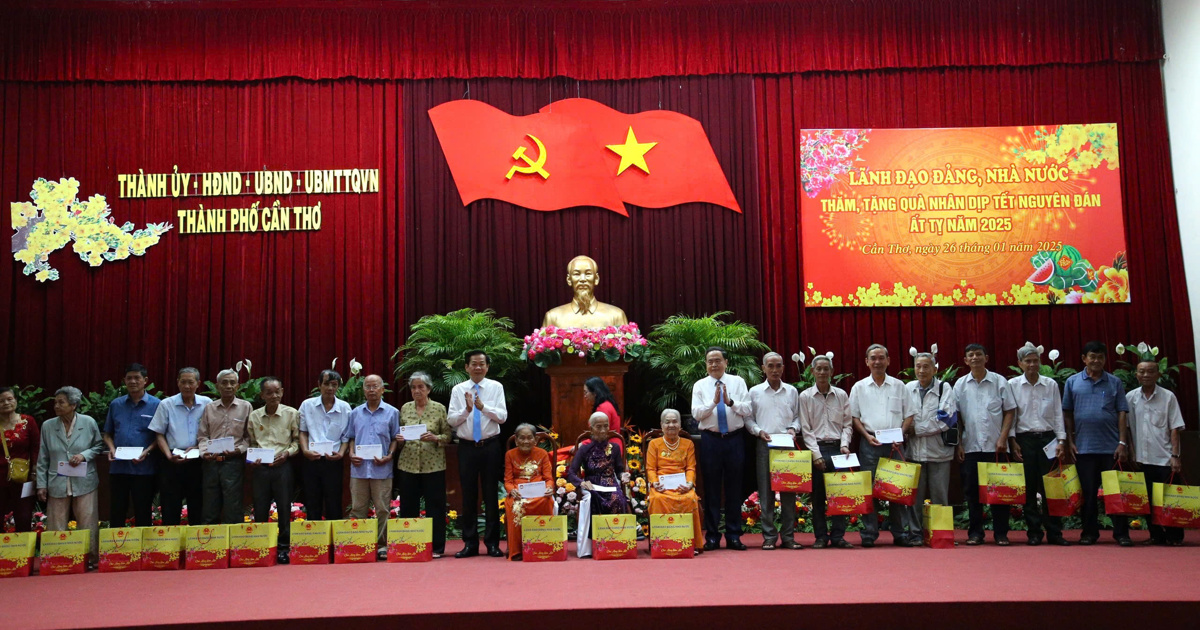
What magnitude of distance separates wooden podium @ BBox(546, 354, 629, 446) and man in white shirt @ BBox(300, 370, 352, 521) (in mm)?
1730

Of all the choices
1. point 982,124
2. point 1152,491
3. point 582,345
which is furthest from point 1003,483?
point 982,124

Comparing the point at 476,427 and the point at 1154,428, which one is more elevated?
the point at 476,427

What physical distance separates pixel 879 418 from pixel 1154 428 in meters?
1.74

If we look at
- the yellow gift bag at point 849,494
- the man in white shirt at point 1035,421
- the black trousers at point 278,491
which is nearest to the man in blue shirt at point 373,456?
the black trousers at point 278,491

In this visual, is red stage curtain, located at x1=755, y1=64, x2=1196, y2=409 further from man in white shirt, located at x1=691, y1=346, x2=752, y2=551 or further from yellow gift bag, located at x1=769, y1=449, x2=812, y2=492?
yellow gift bag, located at x1=769, y1=449, x2=812, y2=492

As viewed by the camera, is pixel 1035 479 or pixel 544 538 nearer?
pixel 544 538

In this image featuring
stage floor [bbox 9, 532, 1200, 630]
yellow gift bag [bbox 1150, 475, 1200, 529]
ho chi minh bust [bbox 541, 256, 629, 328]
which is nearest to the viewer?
stage floor [bbox 9, 532, 1200, 630]

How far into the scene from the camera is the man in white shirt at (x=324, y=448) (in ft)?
19.7

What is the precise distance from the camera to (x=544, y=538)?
550 centimetres

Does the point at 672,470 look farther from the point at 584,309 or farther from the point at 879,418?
the point at 584,309

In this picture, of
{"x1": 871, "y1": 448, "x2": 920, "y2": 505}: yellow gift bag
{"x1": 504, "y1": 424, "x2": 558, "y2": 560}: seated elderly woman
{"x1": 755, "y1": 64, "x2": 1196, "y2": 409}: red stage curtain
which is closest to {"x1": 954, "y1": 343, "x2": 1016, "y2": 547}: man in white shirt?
{"x1": 871, "y1": 448, "x2": 920, "y2": 505}: yellow gift bag

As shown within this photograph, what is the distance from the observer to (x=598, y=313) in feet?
27.6

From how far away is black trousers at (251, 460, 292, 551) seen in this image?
5.93 metres

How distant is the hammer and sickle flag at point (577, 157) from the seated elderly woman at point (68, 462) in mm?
4031
